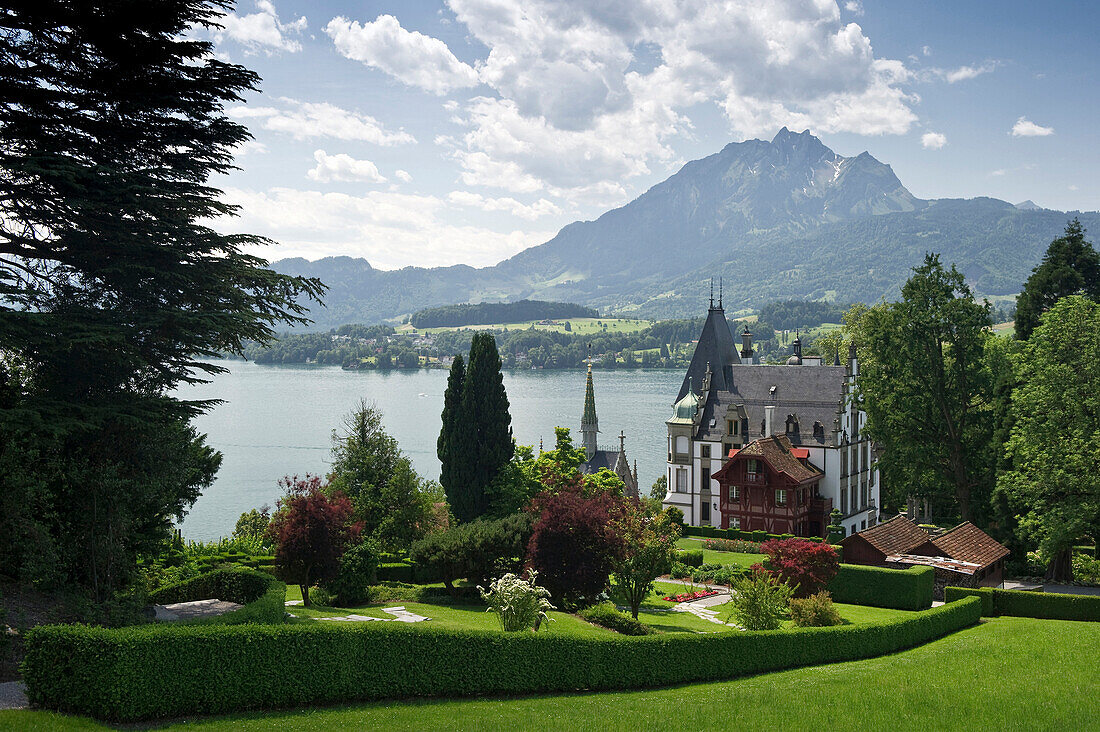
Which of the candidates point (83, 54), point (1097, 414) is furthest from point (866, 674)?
point (83, 54)

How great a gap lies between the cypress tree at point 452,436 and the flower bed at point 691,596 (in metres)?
11.2

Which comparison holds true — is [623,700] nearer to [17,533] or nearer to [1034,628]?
[17,533]

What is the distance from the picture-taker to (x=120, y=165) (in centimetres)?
2172

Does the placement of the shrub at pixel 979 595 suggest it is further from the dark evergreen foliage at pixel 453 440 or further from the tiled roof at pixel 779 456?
the dark evergreen foliage at pixel 453 440

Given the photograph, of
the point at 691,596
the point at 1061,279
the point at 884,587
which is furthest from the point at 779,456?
the point at 1061,279

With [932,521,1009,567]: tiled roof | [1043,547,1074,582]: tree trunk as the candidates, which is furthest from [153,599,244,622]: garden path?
[1043,547,1074,582]: tree trunk

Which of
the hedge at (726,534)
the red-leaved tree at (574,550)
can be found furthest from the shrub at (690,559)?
the red-leaved tree at (574,550)

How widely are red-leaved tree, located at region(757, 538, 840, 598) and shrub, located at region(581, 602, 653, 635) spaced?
6074 mm

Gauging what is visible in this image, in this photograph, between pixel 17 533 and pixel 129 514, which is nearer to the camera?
pixel 17 533

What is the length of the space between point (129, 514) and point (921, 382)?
36.6 metres

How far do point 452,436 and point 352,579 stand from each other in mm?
13706

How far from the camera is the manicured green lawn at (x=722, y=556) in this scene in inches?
1656

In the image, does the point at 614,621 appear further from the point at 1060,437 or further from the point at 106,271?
the point at 1060,437

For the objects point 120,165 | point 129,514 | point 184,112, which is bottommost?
point 129,514
